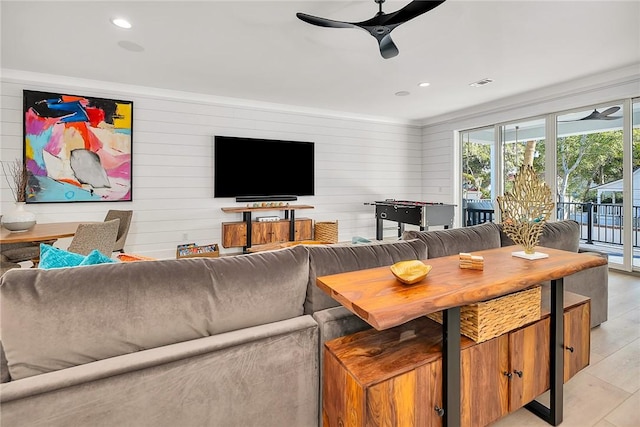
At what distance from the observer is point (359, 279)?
128 centimetres

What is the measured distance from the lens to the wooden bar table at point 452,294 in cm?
101

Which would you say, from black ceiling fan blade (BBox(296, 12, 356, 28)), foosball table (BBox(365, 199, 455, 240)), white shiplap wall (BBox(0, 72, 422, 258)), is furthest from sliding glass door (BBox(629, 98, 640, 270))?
black ceiling fan blade (BBox(296, 12, 356, 28))

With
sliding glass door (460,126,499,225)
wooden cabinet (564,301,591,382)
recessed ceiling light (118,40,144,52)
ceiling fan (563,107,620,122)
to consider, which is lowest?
wooden cabinet (564,301,591,382)

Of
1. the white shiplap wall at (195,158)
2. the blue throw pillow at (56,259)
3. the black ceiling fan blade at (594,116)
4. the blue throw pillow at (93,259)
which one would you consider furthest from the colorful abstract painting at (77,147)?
the black ceiling fan blade at (594,116)

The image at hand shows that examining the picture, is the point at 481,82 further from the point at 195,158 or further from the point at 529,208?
the point at 195,158

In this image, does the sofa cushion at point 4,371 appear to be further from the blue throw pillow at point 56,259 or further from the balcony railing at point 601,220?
the balcony railing at point 601,220

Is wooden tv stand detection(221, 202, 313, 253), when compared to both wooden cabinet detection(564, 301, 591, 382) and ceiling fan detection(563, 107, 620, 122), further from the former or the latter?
ceiling fan detection(563, 107, 620, 122)

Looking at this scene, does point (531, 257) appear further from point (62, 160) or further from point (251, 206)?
point (62, 160)

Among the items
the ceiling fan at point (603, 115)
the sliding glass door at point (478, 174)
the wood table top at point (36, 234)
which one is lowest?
the wood table top at point (36, 234)

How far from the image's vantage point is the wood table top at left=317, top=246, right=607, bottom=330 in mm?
995

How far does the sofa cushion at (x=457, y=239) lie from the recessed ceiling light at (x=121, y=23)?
2918 mm

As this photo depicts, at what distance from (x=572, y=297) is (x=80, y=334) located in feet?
7.67

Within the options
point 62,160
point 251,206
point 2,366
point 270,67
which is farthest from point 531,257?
point 62,160

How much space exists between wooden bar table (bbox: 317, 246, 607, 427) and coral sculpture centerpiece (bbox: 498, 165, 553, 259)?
0.11 metres
